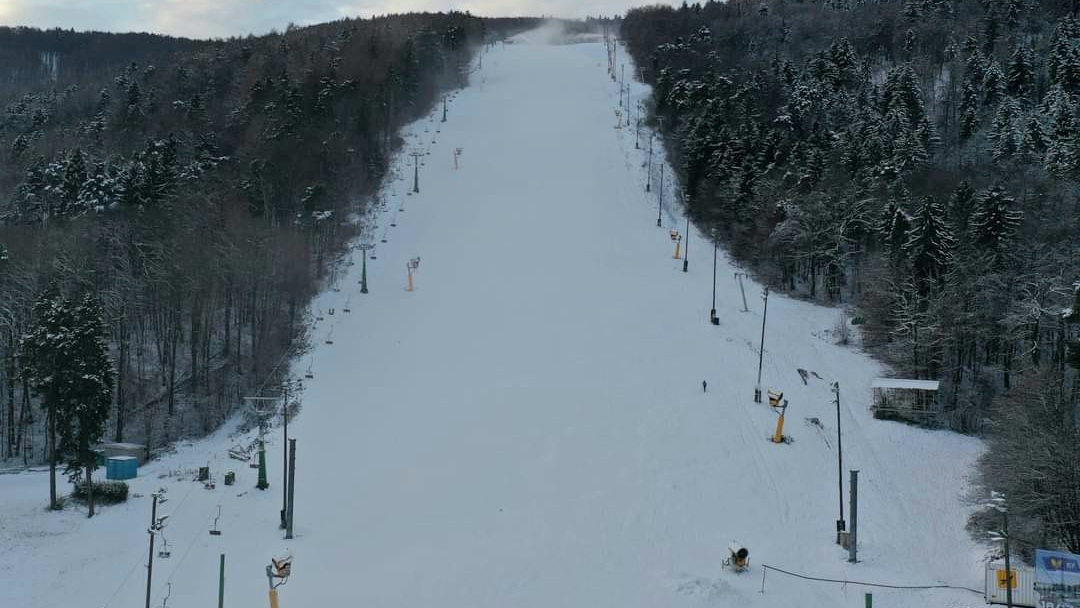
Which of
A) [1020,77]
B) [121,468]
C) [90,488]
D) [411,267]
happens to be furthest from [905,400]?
[1020,77]

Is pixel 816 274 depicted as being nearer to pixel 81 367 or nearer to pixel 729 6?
pixel 81 367

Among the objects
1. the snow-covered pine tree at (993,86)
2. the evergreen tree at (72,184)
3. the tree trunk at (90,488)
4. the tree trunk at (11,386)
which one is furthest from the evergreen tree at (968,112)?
the tree trunk at (11,386)

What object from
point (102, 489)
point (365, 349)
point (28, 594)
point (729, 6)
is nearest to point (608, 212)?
point (365, 349)

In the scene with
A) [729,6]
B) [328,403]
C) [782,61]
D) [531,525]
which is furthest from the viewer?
[729,6]

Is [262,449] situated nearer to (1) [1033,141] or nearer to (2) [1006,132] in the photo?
(1) [1033,141]

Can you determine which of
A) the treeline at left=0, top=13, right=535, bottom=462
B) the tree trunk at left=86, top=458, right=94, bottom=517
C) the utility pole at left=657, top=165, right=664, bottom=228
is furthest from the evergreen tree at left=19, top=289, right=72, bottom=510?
the utility pole at left=657, top=165, right=664, bottom=228

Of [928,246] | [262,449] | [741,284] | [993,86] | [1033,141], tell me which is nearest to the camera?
[262,449]
